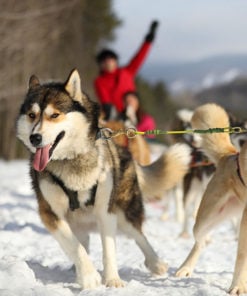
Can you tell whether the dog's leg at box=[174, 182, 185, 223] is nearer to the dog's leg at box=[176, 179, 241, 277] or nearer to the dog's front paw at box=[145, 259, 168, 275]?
the dog's front paw at box=[145, 259, 168, 275]

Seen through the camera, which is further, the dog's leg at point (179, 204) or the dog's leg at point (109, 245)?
the dog's leg at point (179, 204)

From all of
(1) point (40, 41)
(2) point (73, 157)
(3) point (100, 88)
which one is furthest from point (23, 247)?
(1) point (40, 41)

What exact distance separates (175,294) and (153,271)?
876mm

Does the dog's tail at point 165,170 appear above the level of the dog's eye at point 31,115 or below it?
below

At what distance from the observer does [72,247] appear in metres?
3.66

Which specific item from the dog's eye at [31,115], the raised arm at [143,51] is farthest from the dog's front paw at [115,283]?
the raised arm at [143,51]

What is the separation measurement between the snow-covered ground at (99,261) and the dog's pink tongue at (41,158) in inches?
22.7

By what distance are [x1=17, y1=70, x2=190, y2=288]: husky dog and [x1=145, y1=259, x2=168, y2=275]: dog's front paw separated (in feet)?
1.59

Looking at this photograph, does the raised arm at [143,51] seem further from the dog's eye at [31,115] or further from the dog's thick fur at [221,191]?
the dog's eye at [31,115]

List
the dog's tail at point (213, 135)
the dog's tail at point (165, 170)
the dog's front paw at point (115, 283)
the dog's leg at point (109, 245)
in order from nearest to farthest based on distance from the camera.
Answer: the dog's front paw at point (115, 283)
the dog's leg at point (109, 245)
the dog's tail at point (213, 135)
the dog's tail at point (165, 170)

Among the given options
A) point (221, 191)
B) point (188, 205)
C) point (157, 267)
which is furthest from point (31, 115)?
point (188, 205)

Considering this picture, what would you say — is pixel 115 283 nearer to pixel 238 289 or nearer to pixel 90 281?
pixel 90 281

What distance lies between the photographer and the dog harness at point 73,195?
12.1 feet

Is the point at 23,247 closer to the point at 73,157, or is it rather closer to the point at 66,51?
the point at 73,157
